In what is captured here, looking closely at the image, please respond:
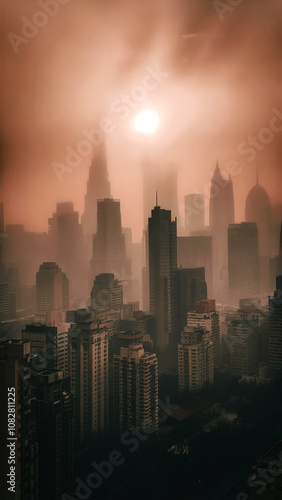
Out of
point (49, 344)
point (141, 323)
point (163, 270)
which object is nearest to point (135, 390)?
point (49, 344)

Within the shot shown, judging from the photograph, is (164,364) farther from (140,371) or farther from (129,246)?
(129,246)

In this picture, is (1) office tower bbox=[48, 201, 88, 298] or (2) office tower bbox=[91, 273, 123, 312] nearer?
(1) office tower bbox=[48, 201, 88, 298]

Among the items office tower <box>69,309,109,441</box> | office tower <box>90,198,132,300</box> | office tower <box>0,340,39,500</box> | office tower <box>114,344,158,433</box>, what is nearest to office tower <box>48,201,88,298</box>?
office tower <box>90,198,132,300</box>

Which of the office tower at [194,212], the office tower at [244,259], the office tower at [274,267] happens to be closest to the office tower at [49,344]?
the office tower at [194,212]

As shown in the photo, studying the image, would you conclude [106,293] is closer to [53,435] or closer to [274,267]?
[274,267]

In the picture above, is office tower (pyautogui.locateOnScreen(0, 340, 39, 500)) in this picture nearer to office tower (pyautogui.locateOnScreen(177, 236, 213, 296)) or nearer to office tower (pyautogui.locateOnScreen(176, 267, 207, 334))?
office tower (pyautogui.locateOnScreen(176, 267, 207, 334))

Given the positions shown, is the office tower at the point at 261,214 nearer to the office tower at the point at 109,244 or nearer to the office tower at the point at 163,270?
the office tower at the point at 163,270

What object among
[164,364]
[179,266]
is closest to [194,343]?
[164,364]
